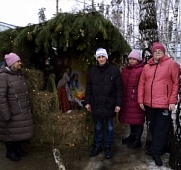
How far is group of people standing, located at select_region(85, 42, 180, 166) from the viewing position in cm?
388

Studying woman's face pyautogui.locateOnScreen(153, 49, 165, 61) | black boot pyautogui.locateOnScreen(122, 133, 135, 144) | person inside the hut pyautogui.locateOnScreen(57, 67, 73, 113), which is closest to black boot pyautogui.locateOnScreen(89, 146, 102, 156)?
black boot pyautogui.locateOnScreen(122, 133, 135, 144)

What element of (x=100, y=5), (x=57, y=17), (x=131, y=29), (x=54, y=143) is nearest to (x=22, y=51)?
(x=57, y=17)

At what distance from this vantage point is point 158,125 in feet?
13.3

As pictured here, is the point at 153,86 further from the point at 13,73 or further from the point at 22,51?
the point at 22,51

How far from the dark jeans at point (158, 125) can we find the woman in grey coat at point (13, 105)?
6.22 ft

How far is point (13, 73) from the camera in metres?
4.10

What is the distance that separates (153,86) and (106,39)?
1.11 metres

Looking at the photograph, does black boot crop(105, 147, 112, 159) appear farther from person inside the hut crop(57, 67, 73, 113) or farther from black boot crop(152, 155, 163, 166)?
person inside the hut crop(57, 67, 73, 113)

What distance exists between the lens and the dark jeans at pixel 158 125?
3988mm

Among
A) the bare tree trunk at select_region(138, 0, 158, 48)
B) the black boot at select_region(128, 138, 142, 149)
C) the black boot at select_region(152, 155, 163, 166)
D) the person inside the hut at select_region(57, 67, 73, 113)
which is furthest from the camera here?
the person inside the hut at select_region(57, 67, 73, 113)

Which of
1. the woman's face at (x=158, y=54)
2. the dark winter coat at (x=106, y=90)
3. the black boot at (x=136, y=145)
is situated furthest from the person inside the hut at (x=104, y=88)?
the black boot at (x=136, y=145)

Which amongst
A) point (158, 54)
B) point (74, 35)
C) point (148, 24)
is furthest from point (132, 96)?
point (148, 24)

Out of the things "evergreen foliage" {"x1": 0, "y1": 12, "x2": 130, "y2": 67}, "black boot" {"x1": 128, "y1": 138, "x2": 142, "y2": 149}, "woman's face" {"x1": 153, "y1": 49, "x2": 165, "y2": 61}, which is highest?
"evergreen foliage" {"x1": 0, "y1": 12, "x2": 130, "y2": 67}

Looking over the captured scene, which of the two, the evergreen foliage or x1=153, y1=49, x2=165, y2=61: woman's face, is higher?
the evergreen foliage
